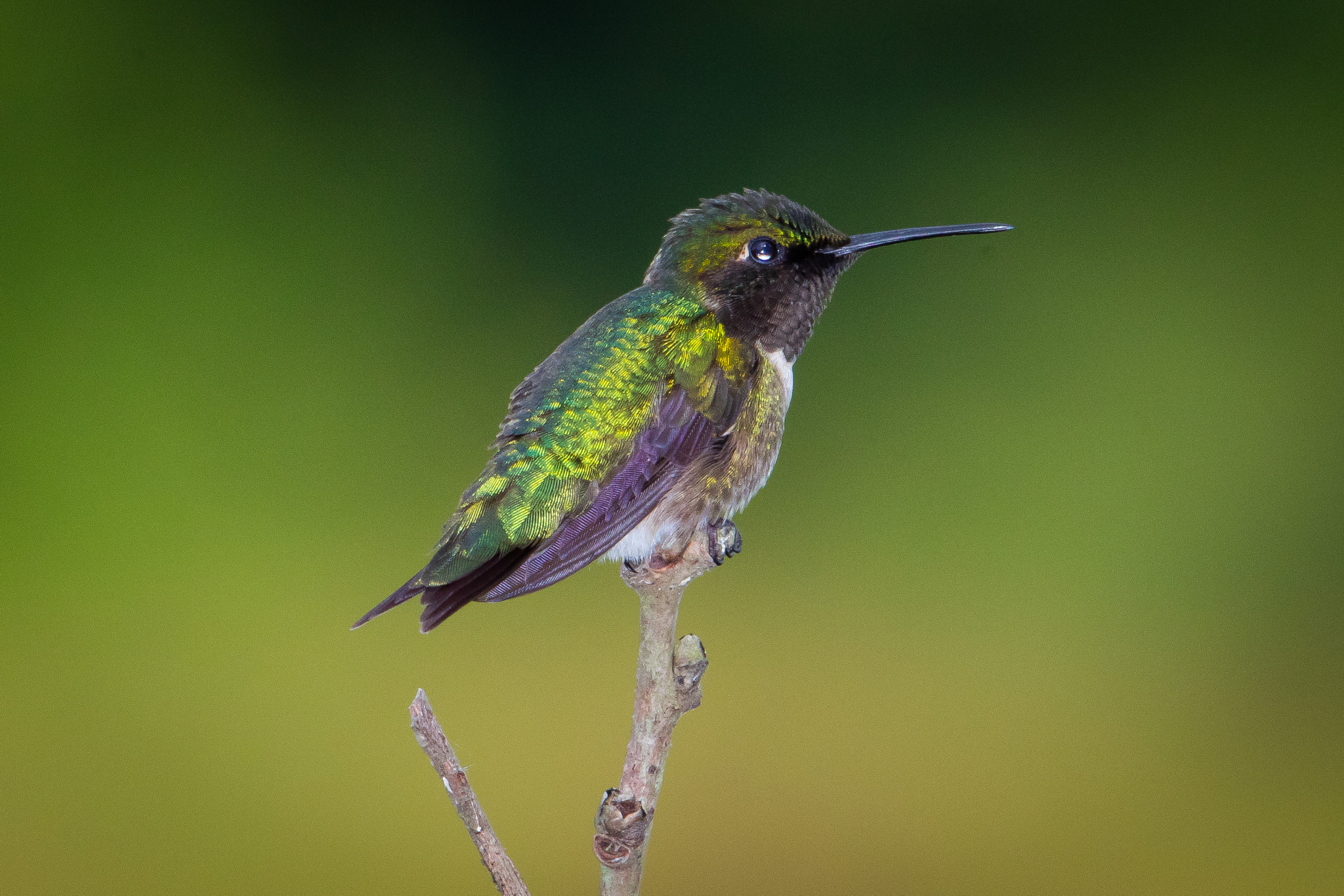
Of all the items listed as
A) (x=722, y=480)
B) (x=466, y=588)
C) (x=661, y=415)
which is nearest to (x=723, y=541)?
(x=722, y=480)

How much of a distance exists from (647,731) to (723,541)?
336mm

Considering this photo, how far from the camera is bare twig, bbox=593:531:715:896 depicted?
127 centimetres

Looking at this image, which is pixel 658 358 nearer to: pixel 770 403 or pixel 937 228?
pixel 770 403

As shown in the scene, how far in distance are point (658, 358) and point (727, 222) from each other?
280mm

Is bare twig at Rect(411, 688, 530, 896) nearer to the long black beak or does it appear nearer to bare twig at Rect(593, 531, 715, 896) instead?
bare twig at Rect(593, 531, 715, 896)

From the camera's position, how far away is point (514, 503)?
4.33 feet

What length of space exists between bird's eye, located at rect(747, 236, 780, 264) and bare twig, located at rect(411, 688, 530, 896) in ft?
2.54

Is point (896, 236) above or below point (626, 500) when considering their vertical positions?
above

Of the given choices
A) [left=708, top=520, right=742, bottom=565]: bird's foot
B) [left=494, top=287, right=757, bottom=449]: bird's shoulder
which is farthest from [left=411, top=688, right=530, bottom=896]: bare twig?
[left=708, top=520, right=742, bottom=565]: bird's foot

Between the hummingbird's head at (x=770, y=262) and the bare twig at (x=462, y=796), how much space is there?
0.68m

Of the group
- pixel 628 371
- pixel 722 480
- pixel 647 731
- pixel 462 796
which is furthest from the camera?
pixel 722 480

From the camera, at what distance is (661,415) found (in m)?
1.44

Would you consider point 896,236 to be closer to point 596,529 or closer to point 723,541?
point 723,541

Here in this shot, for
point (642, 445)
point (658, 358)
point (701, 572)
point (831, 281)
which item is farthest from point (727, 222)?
point (701, 572)
